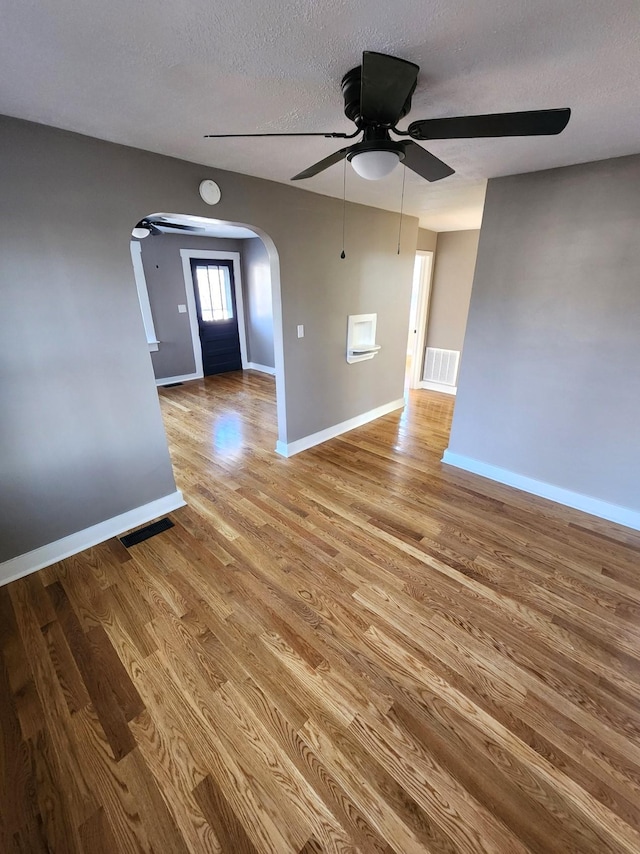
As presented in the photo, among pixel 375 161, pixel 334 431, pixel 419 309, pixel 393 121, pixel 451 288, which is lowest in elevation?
pixel 334 431

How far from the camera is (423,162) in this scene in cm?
155

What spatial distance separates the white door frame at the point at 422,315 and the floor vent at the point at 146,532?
4.56 meters

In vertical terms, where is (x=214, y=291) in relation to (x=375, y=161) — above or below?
below

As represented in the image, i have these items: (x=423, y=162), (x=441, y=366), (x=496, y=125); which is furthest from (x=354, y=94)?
(x=441, y=366)

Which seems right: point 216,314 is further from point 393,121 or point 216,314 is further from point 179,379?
point 393,121

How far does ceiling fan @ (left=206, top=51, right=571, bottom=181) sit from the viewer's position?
3.58ft

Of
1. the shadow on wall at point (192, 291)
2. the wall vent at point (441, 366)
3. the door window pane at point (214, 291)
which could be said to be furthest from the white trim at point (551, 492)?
the door window pane at point (214, 291)

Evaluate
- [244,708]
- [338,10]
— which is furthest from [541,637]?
[338,10]

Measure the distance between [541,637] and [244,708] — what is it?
1487 millimetres

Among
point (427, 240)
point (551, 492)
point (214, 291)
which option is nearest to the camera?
point (551, 492)

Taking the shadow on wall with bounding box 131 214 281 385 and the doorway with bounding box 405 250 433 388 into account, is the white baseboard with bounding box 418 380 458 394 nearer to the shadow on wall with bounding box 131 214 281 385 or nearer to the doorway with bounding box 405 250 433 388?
the doorway with bounding box 405 250 433 388

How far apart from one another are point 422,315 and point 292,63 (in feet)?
15.1

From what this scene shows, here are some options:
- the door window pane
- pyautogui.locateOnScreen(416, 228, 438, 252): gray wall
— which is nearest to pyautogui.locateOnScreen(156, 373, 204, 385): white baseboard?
the door window pane

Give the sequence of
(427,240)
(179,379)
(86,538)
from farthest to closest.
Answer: (179,379) < (427,240) < (86,538)
